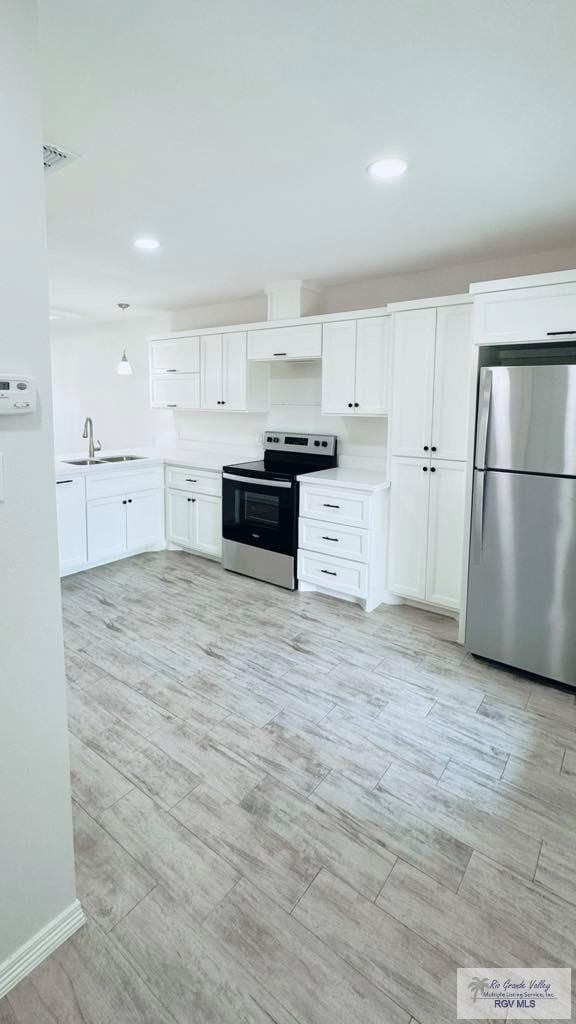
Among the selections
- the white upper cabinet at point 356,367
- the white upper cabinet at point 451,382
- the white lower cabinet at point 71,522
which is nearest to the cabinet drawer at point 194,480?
the white lower cabinet at point 71,522

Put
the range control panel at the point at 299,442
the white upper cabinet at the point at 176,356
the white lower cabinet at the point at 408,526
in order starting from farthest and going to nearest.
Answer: the white upper cabinet at the point at 176,356, the range control panel at the point at 299,442, the white lower cabinet at the point at 408,526

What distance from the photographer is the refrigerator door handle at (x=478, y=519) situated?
2.89m

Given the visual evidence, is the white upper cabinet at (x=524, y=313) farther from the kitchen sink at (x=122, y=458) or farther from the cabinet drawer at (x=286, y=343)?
the kitchen sink at (x=122, y=458)

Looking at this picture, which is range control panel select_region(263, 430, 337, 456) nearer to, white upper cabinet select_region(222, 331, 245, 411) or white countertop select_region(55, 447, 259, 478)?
white upper cabinet select_region(222, 331, 245, 411)

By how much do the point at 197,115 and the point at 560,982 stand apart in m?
2.81

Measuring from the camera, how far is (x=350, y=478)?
382 centimetres

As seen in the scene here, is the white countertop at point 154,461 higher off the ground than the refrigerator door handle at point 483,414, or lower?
lower

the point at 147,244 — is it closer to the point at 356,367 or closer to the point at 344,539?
the point at 356,367

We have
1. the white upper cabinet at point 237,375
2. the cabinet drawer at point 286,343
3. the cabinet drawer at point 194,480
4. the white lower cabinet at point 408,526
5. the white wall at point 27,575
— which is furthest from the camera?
the cabinet drawer at point 194,480

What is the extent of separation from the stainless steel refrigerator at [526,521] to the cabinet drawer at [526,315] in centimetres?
23

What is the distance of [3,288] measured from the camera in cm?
112

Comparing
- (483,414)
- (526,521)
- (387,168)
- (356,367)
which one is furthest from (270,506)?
(387,168)

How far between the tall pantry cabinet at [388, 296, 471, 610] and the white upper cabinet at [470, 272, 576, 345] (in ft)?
1.19

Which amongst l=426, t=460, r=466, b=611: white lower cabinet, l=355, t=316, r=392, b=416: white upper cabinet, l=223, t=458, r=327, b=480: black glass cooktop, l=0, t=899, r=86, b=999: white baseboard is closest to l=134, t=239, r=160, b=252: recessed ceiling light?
l=355, t=316, r=392, b=416: white upper cabinet
